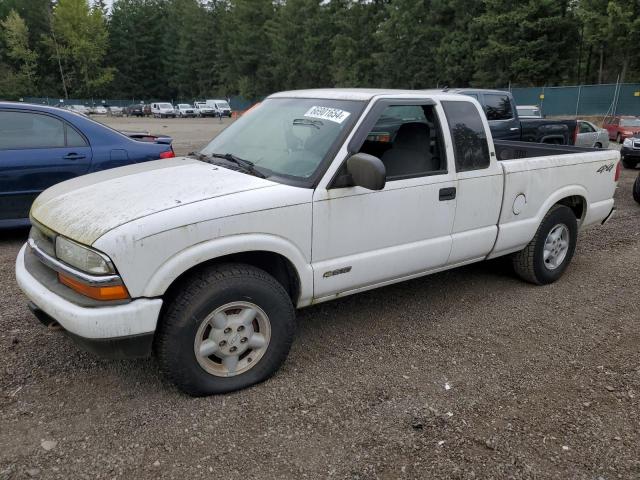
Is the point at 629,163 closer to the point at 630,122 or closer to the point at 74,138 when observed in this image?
the point at 630,122

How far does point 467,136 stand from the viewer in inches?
161

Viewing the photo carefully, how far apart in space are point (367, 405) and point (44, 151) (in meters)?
4.73

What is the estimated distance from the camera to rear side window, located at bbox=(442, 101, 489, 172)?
4.01 m

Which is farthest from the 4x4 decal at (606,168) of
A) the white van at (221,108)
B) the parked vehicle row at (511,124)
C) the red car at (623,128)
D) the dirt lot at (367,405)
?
the white van at (221,108)

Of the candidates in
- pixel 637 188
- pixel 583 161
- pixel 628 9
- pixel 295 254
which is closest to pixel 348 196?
pixel 295 254

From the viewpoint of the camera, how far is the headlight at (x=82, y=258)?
264cm

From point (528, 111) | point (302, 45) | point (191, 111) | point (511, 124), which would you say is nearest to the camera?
point (511, 124)

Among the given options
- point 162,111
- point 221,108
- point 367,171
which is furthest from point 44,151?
point 162,111

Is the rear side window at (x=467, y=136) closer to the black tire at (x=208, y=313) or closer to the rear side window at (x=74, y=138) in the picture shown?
the black tire at (x=208, y=313)

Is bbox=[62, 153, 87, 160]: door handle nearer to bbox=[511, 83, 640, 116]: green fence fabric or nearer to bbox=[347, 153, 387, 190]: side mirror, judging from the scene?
bbox=[347, 153, 387, 190]: side mirror

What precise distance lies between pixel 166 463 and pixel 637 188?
9.32m

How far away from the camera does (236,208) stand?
116 inches

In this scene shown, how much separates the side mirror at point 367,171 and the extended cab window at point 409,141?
68cm

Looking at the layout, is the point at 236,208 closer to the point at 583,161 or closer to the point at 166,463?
the point at 166,463
